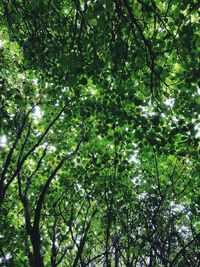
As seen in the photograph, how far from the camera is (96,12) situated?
15.8ft

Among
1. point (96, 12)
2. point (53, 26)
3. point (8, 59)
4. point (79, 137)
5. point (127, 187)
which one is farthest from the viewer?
point (127, 187)

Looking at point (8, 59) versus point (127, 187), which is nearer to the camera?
point (8, 59)

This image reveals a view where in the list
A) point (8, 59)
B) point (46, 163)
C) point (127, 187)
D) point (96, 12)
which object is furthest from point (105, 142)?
point (96, 12)

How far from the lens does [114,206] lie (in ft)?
45.7

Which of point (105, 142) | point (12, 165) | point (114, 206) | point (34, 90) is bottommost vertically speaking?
point (114, 206)

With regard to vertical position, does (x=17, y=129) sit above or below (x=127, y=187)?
above

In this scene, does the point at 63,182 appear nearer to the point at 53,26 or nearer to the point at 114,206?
the point at 114,206

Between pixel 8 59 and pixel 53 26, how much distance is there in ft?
10.1

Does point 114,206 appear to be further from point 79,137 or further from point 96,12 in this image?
point 96,12

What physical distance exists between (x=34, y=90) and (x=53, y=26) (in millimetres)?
3685

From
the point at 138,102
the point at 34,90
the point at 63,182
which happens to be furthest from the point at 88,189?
the point at 138,102

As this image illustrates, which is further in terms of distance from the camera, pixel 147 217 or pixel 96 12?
pixel 147 217

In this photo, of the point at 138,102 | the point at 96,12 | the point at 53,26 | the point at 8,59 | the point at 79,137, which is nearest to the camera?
the point at 96,12

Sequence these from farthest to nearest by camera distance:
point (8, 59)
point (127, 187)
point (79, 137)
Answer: point (127, 187), point (79, 137), point (8, 59)
